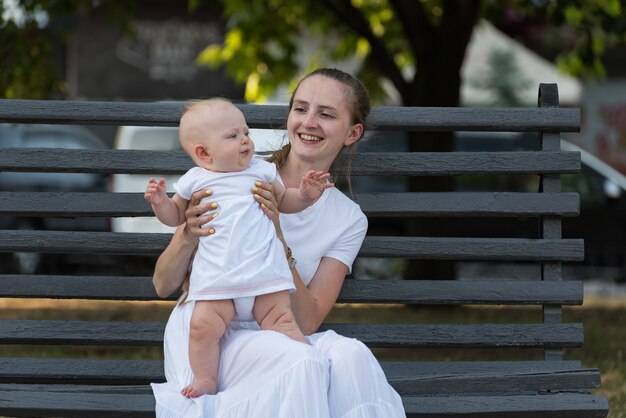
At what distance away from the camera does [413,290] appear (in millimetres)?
4449

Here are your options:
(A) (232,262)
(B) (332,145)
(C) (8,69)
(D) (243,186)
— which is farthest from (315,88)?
(C) (8,69)

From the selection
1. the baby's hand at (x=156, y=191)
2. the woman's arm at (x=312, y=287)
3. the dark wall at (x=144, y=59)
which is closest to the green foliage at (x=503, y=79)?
the dark wall at (x=144, y=59)

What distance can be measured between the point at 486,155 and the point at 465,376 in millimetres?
844

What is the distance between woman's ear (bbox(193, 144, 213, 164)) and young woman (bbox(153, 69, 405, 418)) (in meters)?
0.12

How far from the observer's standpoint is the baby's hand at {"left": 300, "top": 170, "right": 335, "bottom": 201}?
379cm

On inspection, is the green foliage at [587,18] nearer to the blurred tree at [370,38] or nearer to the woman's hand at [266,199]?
the blurred tree at [370,38]

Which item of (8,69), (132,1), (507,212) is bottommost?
(507,212)

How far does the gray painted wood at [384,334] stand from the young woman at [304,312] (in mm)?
400

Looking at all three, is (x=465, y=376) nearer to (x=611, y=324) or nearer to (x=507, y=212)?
(x=507, y=212)

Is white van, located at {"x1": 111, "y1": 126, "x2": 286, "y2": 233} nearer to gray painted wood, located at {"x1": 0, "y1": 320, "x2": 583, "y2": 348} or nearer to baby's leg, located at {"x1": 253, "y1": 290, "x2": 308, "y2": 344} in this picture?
gray painted wood, located at {"x1": 0, "y1": 320, "x2": 583, "y2": 348}

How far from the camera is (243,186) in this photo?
3.79 m

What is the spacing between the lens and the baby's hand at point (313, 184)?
379 cm

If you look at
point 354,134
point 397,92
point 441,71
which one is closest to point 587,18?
point 441,71

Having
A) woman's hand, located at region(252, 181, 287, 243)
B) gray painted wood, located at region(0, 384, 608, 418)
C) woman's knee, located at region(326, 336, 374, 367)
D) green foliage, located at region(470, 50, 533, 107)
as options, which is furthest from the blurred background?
green foliage, located at region(470, 50, 533, 107)
